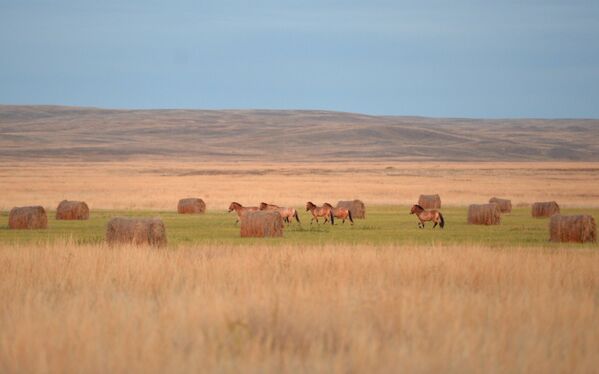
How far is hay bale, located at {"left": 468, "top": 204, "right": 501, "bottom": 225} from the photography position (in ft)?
101

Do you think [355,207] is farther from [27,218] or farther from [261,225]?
[27,218]

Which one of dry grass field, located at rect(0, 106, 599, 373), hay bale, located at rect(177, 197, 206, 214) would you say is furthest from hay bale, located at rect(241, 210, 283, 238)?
hay bale, located at rect(177, 197, 206, 214)

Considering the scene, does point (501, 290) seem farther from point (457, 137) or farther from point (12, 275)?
point (457, 137)

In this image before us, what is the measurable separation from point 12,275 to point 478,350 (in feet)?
28.0

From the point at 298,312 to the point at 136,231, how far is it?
1015 centimetres

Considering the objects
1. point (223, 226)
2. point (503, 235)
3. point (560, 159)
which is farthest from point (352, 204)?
point (560, 159)

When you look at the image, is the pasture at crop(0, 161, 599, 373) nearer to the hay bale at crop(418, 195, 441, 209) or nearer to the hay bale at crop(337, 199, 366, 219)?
the hay bale at crop(337, 199, 366, 219)

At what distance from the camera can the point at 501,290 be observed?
46.7ft

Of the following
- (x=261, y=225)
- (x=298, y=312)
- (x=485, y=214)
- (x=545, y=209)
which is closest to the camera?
(x=298, y=312)

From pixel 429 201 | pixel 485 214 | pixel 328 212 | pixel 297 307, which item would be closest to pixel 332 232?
pixel 328 212

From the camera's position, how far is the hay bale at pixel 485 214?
3083cm

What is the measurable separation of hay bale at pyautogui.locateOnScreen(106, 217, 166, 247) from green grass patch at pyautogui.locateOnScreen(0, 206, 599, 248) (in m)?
1.01

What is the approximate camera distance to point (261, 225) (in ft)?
83.3

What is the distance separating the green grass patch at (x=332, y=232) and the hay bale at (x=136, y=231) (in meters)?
1.01
